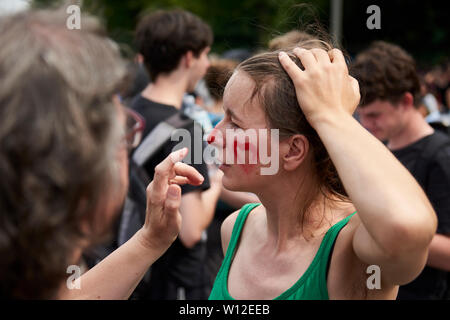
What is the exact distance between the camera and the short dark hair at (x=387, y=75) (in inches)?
132

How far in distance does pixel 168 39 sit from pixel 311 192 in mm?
2129

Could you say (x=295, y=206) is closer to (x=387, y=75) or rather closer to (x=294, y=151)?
(x=294, y=151)

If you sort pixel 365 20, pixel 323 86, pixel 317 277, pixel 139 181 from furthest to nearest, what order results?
pixel 365 20 → pixel 139 181 → pixel 317 277 → pixel 323 86

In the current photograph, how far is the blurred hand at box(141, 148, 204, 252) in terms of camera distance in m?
1.82

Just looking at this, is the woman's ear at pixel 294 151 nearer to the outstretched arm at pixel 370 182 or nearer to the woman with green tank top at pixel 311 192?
the woman with green tank top at pixel 311 192

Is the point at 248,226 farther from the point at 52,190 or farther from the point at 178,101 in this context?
the point at 178,101

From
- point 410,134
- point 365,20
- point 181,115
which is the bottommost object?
point 365,20

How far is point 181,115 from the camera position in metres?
3.28

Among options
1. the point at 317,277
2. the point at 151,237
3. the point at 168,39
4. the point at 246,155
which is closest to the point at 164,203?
the point at 151,237

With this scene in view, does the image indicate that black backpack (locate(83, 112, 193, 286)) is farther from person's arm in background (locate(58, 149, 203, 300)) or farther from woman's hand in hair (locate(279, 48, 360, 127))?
woman's hand in hair (locate(279, 48, 360, 127))

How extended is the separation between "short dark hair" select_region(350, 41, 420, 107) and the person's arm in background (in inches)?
72.5

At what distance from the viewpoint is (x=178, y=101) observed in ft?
11.8

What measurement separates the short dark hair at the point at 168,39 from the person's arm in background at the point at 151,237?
1962 millimetres
